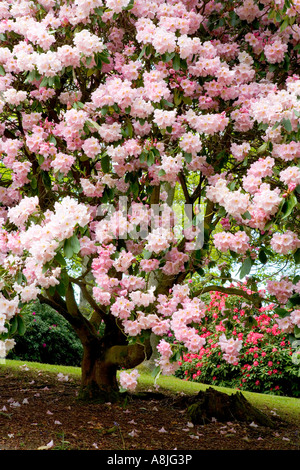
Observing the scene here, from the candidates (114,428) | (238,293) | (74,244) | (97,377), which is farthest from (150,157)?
(97,377)

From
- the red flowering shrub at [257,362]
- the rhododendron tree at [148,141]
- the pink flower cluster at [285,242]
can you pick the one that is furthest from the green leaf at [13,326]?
the red flowering shrub at [257,362]

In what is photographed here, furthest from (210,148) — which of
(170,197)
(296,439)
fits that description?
(170,197)

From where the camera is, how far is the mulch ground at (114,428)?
14.5 feet

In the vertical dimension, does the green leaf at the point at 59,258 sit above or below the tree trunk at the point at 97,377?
above

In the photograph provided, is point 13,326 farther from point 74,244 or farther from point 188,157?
point 188,157

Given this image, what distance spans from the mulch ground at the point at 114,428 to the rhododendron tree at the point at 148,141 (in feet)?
3.18

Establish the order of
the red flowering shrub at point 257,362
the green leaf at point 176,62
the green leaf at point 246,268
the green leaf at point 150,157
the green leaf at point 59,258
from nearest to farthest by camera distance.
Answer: the green leaf at point 59,258
the green leaf at point 246,268
the green leaf at point 150,157
the green leaf at point 176,62
the red flowering shrub at point 257,362

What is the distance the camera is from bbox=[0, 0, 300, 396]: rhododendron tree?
352 centimetres

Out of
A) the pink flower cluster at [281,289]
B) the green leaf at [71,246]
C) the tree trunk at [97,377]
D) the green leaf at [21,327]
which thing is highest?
the green leaf at [71,246]

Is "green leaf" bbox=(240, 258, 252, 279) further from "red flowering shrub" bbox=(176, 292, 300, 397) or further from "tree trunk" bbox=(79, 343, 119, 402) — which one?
"red flowering shrub" bbox=(176, 292, 300, 397)

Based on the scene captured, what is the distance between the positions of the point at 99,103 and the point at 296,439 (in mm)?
3989

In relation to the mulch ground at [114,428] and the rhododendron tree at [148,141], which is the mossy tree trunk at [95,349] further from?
the rhododendron tree at [148,141]

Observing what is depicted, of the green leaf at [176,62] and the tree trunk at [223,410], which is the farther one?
the tree trunk at [223,410]

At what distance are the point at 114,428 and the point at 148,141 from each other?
8.97ft
